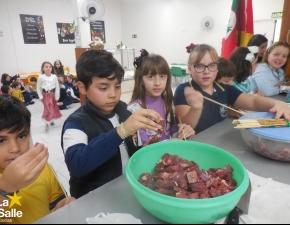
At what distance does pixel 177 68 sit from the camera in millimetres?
6586

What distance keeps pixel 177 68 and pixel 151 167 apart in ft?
20.0

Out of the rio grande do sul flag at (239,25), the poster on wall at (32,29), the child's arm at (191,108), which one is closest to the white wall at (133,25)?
the poster on wall at (32,29)

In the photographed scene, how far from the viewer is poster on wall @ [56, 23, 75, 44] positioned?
727cm

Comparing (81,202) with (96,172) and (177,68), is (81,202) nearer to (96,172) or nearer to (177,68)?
(96,172)

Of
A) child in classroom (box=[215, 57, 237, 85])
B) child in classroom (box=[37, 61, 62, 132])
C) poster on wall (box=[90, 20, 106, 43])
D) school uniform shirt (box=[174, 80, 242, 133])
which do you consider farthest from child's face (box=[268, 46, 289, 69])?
poster on wall (box=[90, 20, 106, 43])

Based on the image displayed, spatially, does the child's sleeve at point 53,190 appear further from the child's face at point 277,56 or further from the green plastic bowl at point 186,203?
the child's face at point 277,56

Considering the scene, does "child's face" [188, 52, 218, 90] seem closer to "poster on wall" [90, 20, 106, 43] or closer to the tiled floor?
the tiled floor

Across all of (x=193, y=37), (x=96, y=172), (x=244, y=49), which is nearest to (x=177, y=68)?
(x=193, y=37)

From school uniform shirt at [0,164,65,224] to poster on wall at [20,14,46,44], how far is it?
6983 mm

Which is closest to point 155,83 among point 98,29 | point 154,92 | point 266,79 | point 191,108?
point 154,92

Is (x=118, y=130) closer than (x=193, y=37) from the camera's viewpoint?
Yes

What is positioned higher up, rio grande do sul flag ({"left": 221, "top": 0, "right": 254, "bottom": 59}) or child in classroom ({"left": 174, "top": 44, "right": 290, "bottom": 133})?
rio grande do sul flag ({"left": 221, "top": 0, "right": 254, "bottom": 59})

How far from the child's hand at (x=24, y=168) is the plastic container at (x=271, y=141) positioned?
798 mm

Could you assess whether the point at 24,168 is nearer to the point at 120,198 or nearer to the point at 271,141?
the point at 120,198
